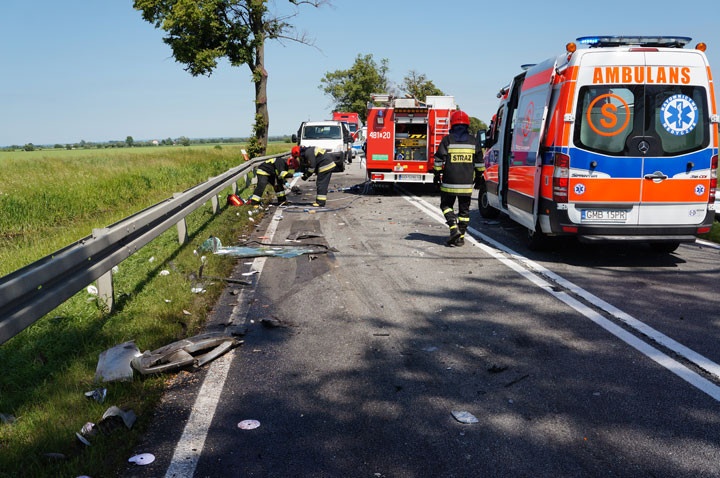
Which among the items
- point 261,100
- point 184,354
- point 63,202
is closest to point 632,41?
point 184,354

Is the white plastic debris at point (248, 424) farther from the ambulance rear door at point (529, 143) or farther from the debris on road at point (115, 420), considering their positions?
the ambulance rear door at point (529, 143)

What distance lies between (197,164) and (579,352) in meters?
23.1

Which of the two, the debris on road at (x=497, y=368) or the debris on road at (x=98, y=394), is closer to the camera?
the debris on road at (x=98, y=394)

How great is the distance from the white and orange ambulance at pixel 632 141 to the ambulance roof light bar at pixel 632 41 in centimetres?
1

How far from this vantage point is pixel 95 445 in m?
3.10

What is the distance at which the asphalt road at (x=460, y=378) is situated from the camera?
9.78 ft

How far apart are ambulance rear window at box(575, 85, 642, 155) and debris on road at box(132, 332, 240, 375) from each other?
498 cm

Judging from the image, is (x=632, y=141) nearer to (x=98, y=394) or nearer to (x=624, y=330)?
(x=624, y=330)

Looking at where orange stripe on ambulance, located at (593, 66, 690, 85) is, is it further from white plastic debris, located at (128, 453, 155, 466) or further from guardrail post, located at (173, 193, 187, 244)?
white plastic debris, located at (128, 453, 155, 466)

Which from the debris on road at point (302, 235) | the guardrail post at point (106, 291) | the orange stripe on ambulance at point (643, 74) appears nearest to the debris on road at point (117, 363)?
the guardrail post at point (106, 291)

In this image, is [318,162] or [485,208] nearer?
[485,208]

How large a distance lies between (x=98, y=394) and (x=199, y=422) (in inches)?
33.0

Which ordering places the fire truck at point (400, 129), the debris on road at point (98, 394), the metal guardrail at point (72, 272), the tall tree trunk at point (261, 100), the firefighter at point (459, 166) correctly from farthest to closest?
1. the tall tree trunk at point (261, 100)
2. the fire truck at point (400, 129)
3. the firefighter at point (459, 166)
4. the debris on road at point (98, 394)
5. the metal guardrail at point (72, 272)

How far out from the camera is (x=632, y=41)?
701 cm
